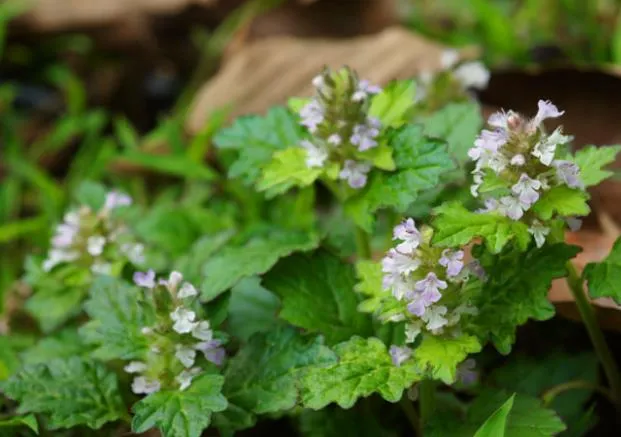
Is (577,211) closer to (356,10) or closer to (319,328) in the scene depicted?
(319,328)

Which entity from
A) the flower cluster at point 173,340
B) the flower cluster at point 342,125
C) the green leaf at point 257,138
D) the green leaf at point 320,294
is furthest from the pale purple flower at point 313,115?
the flower cluster at point 173,340

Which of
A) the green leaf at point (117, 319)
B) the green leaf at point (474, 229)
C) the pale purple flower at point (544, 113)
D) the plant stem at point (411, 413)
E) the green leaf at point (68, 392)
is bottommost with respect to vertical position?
the plant stem at point (411, 413)

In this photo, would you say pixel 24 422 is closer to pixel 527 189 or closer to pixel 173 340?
pixel 173 340

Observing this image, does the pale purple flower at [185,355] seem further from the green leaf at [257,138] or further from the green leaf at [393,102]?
the green leaf at [393,102]

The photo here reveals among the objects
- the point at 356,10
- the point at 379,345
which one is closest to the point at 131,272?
the point at 379,345

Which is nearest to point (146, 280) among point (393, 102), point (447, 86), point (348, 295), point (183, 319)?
point (183, 319)

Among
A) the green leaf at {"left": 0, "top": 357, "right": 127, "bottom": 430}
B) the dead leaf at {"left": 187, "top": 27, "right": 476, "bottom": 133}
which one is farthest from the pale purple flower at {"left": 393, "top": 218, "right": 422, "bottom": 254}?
the dead leaf at {"left": 187, "top": 27, "right": 476, "bottom": 133}
